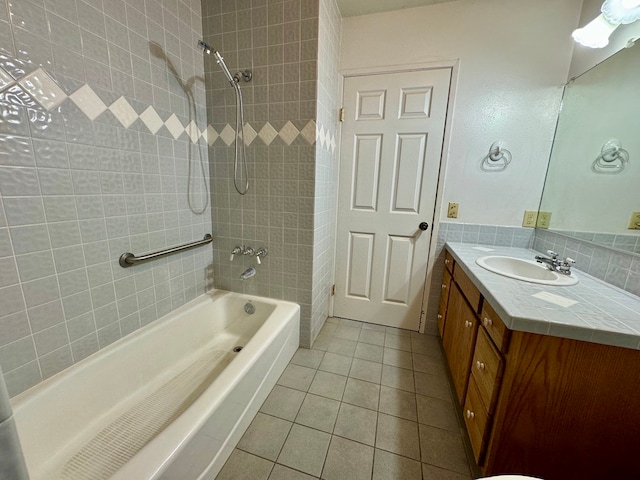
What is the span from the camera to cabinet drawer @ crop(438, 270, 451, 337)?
73.2 inches

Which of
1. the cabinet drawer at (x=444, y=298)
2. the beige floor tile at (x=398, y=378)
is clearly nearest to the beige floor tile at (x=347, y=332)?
the beige floor tile at (x=398, y=378)

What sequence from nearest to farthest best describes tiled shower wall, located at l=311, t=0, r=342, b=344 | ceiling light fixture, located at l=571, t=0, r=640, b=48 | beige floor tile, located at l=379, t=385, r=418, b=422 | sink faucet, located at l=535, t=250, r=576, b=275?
ceiling light fixture, located at l=571, t=0, r=640, b=48 → sink faucet, located at l=535, t=250, r=576, b=275 → beige floor tile, located at l=379, t=385, r=418, b=422 → tiled shower wall, located at l=311, t=0, r=342, b=344

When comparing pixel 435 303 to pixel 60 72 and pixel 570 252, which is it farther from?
pixel 60 72

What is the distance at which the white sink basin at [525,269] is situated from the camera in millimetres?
1257

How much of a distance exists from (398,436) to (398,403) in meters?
0.21

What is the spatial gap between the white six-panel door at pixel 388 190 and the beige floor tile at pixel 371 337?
0.44ft

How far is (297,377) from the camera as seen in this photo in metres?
1.66

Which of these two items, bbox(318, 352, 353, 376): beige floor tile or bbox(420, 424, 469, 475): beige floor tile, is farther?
bbox(318, 352, 353, 376): beige floor tile

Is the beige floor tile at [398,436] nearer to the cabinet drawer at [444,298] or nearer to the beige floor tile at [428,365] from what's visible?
the beige floor tile at [428,365]

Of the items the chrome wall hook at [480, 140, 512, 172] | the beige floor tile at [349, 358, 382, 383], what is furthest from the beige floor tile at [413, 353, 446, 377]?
the chrome wall hook at [480, 140, 512, 172]

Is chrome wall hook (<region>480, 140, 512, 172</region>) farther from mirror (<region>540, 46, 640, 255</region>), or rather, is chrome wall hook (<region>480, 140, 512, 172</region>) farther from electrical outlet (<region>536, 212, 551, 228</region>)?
electrical outlet (<region>536, 212, 551, 228</region>)

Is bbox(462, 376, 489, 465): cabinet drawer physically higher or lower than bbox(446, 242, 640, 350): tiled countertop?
lower

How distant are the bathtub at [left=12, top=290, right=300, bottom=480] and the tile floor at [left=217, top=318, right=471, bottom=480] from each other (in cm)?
12

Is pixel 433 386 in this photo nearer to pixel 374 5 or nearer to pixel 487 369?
pixel 487 369
